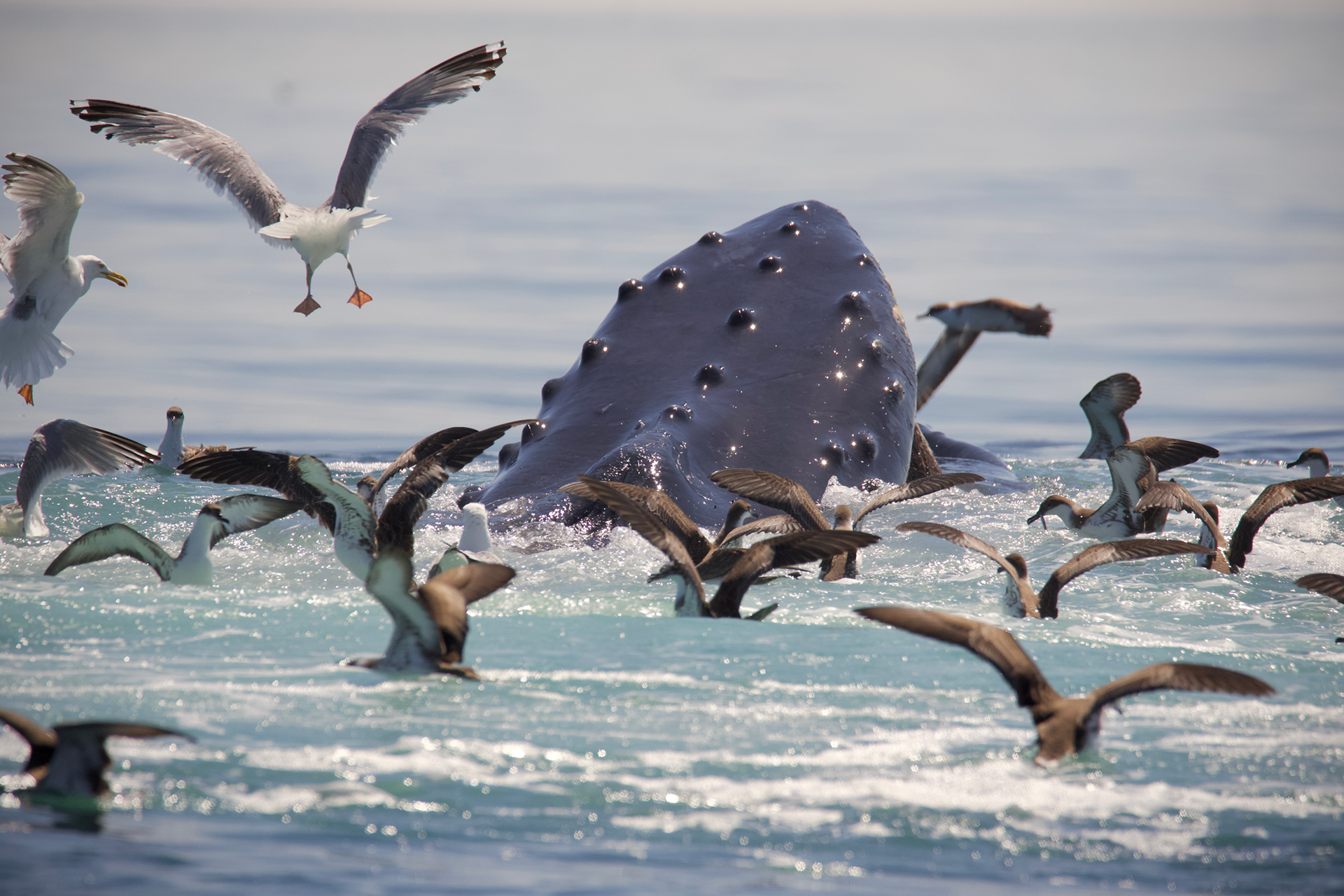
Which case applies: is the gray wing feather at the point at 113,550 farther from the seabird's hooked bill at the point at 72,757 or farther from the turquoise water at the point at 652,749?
the seabird's hooked bill at the point at 72,757

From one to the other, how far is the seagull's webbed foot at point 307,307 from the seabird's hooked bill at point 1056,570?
22.0 feet

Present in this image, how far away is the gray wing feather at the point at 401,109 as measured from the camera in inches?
434

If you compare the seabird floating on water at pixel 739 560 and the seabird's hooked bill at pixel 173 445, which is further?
the seabird's hooked bill at pixel 173 445

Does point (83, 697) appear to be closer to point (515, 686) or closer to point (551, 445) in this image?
point (515, 686)

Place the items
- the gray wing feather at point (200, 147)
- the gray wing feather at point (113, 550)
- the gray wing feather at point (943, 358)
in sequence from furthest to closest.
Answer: the gray wing feather at point (200, 147)
the gray wing feather at point (943, 358)
the gray wing feather at point (113, 550)

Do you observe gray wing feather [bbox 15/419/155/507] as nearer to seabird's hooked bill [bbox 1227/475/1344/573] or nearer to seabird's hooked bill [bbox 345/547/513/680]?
seabird's hooked bill [bbox 345/547/513/680]

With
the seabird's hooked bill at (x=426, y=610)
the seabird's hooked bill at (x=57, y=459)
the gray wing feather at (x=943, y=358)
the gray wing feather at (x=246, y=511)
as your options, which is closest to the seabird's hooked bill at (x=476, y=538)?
the gray wing feather at (x=246, y=511)

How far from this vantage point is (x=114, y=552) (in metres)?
6.61

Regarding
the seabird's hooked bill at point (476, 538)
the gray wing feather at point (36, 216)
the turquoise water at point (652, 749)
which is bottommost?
the turquoise water at point (652, 749)

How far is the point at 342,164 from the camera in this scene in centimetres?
1120

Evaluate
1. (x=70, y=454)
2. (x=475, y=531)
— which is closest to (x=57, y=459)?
(x=70, y=454)

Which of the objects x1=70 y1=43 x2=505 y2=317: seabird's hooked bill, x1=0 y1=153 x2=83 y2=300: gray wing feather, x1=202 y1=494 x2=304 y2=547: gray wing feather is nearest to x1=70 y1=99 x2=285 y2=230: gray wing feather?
x1=70 y1=43 x2=505 y2=317: seabird's hooked bill

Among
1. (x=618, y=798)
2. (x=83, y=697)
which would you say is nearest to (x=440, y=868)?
(x=618, y=798)

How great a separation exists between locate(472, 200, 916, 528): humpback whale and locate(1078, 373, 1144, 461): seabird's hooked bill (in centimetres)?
209
